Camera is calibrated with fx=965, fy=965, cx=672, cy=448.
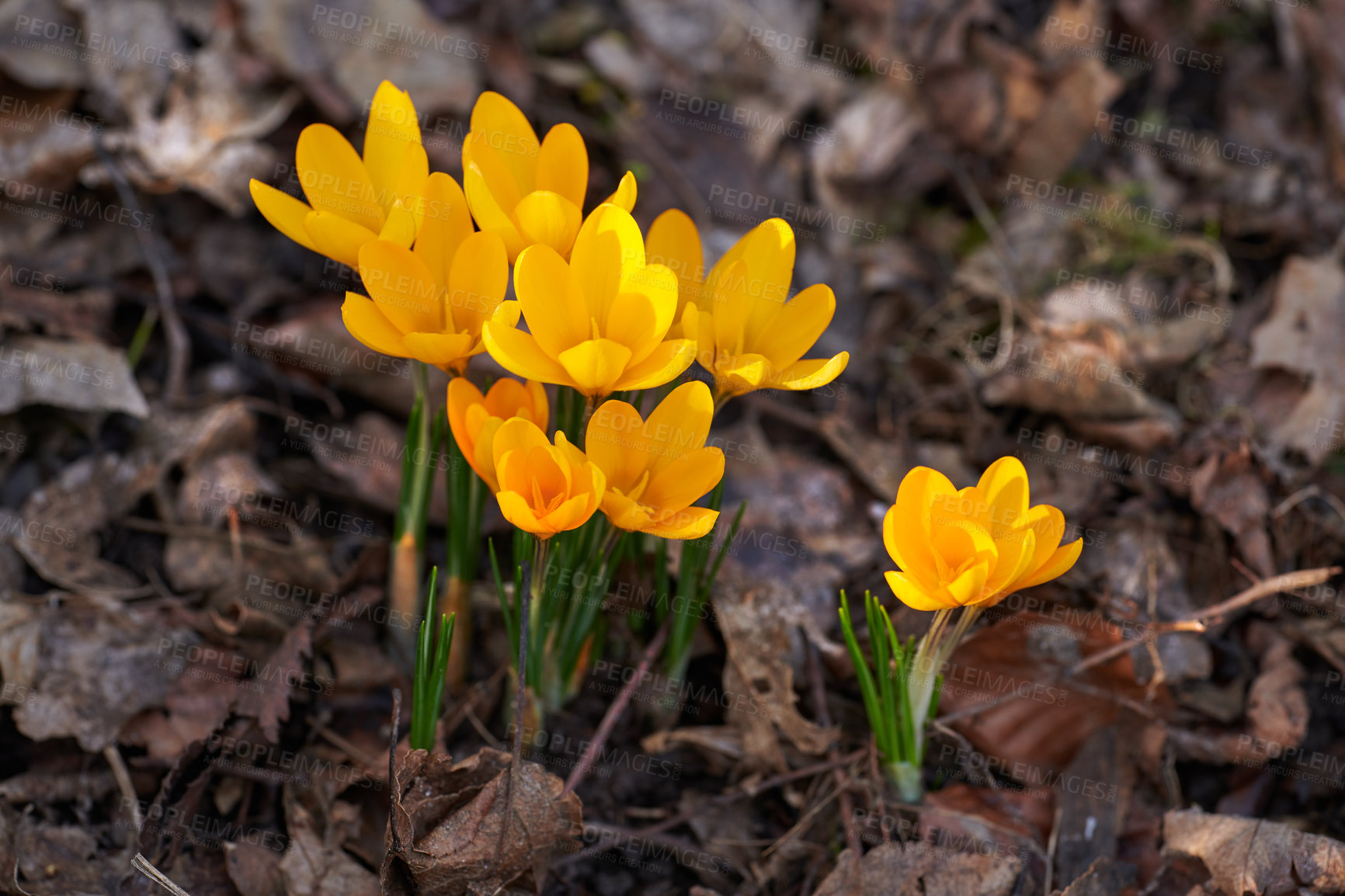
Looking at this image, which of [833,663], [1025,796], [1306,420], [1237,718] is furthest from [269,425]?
[1306,420]

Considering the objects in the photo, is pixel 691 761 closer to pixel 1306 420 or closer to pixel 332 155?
pixel 332 155

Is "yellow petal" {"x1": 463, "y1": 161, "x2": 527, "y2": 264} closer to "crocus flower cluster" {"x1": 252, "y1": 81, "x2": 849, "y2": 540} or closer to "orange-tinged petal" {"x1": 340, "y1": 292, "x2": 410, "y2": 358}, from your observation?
"crocus flower cluster" {"x1": 252, "y1": 81, "x2": 849, "y2": 540}
